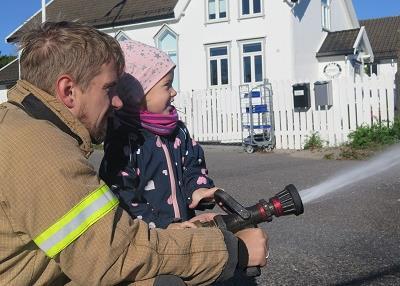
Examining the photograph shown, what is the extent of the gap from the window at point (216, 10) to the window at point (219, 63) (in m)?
1.20

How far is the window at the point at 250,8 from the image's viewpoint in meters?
23.5

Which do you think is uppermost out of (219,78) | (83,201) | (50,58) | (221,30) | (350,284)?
(221,30)

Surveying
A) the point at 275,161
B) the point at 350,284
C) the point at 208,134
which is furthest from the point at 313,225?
the point at 208,134

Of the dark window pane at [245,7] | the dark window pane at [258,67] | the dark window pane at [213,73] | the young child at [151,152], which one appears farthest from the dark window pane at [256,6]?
the young child at [151,152]

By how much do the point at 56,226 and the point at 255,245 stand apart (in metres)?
0.74

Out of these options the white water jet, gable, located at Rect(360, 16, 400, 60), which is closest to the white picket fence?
the white water jet

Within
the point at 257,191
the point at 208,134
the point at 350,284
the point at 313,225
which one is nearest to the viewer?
the point at 350,284

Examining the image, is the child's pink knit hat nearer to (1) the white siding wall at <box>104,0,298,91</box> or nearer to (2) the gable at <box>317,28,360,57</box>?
(1) the white siding wall at <box>104,0,298,91</box>

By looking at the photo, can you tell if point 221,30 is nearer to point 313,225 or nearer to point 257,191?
point 257,191

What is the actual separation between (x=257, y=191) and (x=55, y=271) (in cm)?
732

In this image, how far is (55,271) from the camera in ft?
6.26

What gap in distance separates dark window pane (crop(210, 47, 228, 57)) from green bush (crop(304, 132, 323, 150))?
8970mm

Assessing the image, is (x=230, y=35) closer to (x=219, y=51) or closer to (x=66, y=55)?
(x=219, y=51)

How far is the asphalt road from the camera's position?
462 cm
